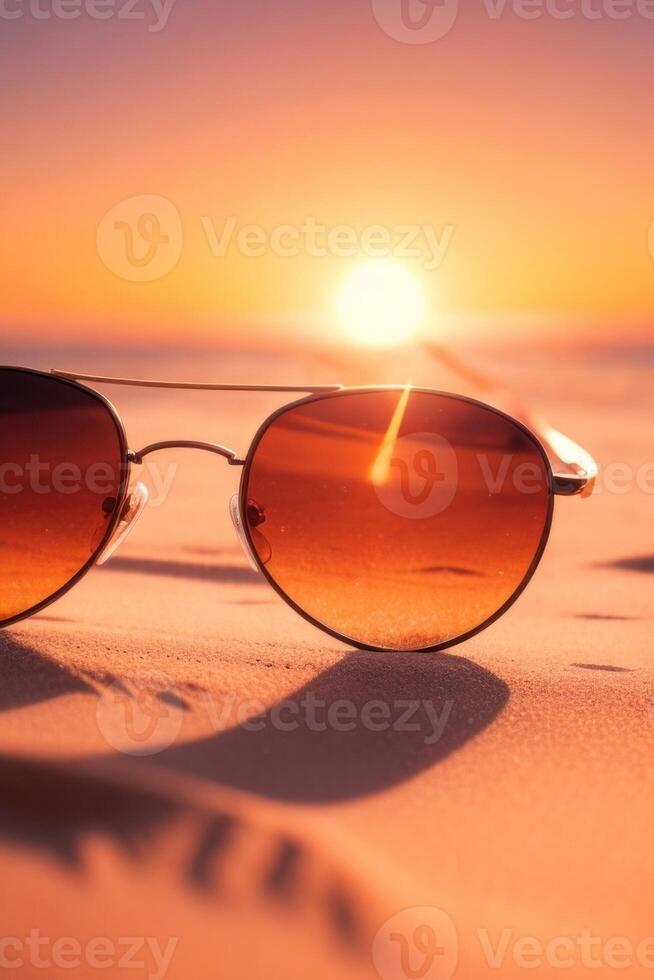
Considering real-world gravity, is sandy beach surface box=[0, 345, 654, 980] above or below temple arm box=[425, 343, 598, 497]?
below

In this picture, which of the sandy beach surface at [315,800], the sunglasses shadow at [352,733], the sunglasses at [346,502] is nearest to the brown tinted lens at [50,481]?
the sunglasses at [346,502]

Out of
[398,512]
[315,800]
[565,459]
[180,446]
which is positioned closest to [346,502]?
[398,512]

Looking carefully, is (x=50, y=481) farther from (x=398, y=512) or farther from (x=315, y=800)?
(x=315, y=800)

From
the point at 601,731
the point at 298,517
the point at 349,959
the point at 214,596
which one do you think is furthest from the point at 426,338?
the point at 349,959

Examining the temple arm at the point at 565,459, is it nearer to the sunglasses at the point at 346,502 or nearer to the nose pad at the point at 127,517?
the sunglasses at the point at 346,502

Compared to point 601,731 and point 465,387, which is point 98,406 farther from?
point 465,387

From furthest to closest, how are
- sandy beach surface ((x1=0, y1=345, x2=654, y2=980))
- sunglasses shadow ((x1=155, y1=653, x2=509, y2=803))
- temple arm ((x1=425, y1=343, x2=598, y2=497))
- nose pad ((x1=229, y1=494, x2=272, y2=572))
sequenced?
nose pad ((x1=229, y1=494, x2=272, y2=572)), temple arm ((x1=425, y1=343, x2=598, y2=497)), sunglasses shadow ((x1=155, y1=653, x2=509, y2=803)), sandy beach surface ((x1=0, y1=345, x2=654, y2=980))

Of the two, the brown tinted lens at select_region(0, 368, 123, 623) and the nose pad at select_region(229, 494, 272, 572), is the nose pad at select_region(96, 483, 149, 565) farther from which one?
the nose pad at select_region(229, 494, 272, 572)

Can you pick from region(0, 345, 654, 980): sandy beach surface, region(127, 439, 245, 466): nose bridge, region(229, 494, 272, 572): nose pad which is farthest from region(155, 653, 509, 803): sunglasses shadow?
region(127, 439, 245, 466): nose bridge
